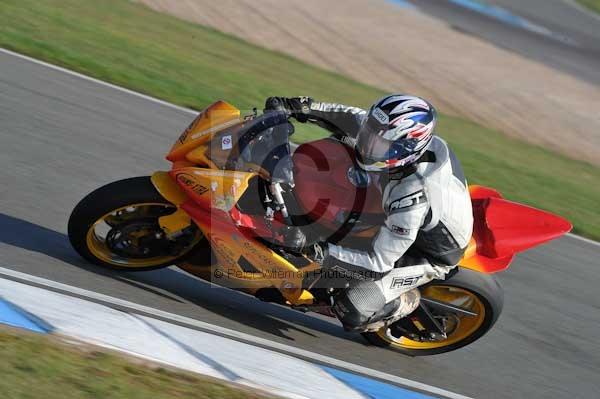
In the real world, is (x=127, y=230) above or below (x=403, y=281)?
above

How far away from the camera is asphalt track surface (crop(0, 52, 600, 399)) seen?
17.8 ft

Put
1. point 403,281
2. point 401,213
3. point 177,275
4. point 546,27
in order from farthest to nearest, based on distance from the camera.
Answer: point 546,27 < point 177,275 < point 403,281 < point 401,213

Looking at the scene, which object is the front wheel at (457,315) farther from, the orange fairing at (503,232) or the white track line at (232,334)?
the white track line at (232,334)

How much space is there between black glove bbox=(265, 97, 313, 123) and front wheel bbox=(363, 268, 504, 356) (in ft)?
4.54

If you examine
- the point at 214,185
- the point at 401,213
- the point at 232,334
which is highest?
the point at 214,185

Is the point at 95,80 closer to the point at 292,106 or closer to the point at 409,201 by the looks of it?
the point at 292,106

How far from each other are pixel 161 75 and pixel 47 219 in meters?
4.74

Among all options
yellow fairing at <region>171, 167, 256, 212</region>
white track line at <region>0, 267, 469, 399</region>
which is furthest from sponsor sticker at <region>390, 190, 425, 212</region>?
white track line at <region>0, 267, 469, 399</region>

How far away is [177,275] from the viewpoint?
18.9ft

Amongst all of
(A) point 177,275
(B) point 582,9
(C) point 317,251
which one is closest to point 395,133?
(C) point 317,251

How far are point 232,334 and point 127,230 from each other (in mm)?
908

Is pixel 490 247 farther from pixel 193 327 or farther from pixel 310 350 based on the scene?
pixel 193 327

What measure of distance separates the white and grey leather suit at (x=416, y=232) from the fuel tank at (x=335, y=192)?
0.11 meters

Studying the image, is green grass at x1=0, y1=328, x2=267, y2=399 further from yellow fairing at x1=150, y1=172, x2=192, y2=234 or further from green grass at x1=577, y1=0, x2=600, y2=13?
green grass at x1=577, y1=0, x2=600, y2=13
